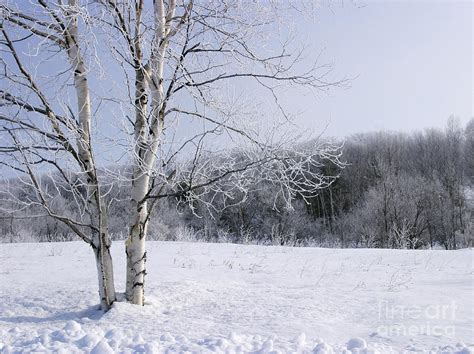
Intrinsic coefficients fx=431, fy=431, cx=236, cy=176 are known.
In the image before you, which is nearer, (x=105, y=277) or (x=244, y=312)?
(x=244, y=312)

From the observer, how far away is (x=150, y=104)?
4.88 m

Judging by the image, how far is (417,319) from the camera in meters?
4.16

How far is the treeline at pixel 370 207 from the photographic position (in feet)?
99.6

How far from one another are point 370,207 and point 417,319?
29550 millimetres

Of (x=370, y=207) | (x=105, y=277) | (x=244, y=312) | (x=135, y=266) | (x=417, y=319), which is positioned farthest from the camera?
(x=370, y=207)

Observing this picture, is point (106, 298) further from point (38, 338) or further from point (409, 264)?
point (409, 264)

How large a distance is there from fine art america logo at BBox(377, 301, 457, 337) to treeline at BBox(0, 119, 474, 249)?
22644 mm

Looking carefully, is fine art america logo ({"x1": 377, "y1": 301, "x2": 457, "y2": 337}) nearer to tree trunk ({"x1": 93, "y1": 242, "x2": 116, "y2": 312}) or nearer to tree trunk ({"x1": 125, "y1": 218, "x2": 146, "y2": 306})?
tree trunk ({"x1": 125, "y1": 218, "x2": 146, "y2": 306})

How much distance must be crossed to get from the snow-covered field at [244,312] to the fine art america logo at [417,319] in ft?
0.03

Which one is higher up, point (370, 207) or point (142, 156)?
point (142, 156)

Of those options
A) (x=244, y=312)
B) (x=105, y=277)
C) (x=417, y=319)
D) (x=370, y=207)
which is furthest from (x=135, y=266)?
(x=370, y=207)

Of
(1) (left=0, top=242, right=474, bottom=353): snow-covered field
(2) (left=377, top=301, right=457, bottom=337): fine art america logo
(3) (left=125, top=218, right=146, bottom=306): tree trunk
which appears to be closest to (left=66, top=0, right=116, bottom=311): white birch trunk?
(3) (left=125, top=218, right=146, bottom=306): tree trunk

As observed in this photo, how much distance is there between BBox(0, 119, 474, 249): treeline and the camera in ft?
99.6

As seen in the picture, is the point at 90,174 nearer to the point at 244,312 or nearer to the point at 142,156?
the point at 142,156
